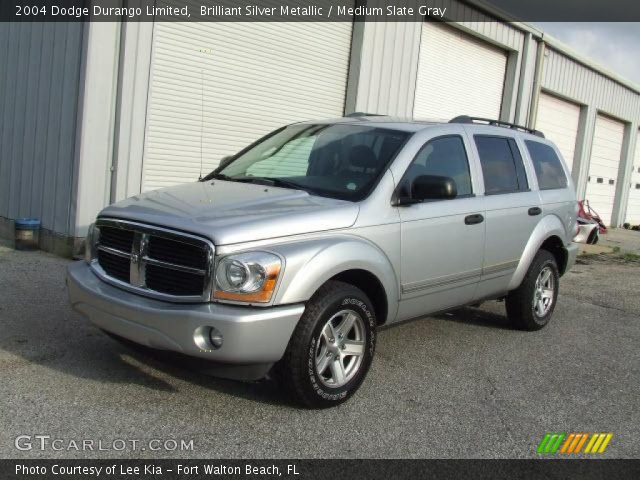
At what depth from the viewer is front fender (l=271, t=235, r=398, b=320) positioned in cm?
380

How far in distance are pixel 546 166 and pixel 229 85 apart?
4723mm

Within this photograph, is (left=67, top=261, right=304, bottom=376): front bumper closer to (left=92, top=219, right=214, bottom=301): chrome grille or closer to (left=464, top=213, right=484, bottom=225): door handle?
(left=92, top=219, right=214, bottom=301): chrome grille

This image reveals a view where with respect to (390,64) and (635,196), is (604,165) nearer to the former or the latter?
(635,196)

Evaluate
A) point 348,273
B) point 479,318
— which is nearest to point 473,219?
point 348,273

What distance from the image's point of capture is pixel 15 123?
8.88 meters

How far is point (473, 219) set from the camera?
526 cm

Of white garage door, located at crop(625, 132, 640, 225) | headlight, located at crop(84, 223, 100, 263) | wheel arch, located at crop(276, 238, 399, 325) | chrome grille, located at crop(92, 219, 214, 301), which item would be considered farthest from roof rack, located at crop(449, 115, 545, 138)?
white garage door, located at crop(625, 132, 640, 225)

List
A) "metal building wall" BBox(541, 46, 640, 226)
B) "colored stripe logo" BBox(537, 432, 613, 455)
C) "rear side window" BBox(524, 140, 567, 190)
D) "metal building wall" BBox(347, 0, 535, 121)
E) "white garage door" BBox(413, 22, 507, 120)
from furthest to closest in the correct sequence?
1. "metal building wall" BBox(541, 46, 640, 226)
2. "white garage door" BBox(413, 22, 507, 120)
3. "metal building wall" BBox(347, 0, 535, 121)
4. "rear side window" BBox(524, 140, 567, 190)
5. "colored stripe logo" BBox(537, 432, 613, 455)

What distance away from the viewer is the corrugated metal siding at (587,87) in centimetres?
1739

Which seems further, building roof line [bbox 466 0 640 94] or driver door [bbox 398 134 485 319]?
building roof line [bbox 466 0 640 94]

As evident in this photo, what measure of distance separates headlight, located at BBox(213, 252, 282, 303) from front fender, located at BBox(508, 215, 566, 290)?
3.00 metres

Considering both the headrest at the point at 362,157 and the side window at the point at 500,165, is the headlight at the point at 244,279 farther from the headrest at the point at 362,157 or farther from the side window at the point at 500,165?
the side window at the point at 500,165

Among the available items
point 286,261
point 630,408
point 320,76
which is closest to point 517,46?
point 320,76

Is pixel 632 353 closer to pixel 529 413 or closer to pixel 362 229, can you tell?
pixel 529 413
